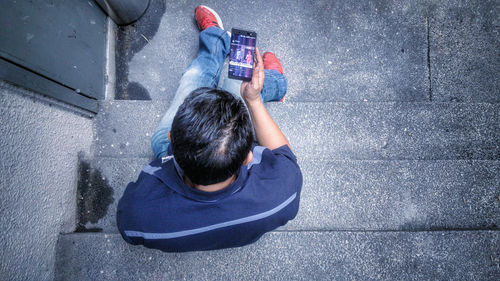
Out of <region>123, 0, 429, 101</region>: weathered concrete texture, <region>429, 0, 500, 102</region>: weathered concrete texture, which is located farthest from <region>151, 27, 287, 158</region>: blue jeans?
<region>429, 0, 500, 102</region>: weathered concrete texture

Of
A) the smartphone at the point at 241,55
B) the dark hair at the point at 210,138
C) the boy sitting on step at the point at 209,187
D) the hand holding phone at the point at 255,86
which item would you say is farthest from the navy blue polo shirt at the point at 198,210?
the smartphone at the point at 241,55

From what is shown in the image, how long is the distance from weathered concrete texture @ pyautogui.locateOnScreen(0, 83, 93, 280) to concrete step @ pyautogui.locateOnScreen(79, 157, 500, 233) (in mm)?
181

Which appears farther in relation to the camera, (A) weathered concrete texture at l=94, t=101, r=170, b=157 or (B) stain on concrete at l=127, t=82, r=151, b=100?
(B) stain on concrete at l=127, t=82, r=151, b=100

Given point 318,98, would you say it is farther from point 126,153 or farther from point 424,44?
point 126,153

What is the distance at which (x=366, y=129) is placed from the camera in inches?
69.7

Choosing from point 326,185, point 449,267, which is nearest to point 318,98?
point 326,185

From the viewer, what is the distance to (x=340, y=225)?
158 cm

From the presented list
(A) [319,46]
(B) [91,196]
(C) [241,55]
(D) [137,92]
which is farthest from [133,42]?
(A) [319,46]

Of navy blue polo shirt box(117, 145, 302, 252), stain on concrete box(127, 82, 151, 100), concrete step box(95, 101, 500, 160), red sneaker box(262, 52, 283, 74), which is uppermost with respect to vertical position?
red sneaker box(262, 52, 283, 74)

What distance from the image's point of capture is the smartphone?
62.8 inches

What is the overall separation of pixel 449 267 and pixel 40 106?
2385 mm

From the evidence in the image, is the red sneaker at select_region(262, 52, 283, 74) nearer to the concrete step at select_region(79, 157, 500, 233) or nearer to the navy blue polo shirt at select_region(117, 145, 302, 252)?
the concrete step at select_region(79, 157, 500, 233)

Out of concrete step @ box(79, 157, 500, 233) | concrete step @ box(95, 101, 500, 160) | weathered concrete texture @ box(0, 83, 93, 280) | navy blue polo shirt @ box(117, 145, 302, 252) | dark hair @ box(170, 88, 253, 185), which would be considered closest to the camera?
dark hair @ box(170, 88, 253, 185)

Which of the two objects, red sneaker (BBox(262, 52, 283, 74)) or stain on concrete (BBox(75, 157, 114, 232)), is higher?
red sneaker (BBox(262, 52, 283, 74))
